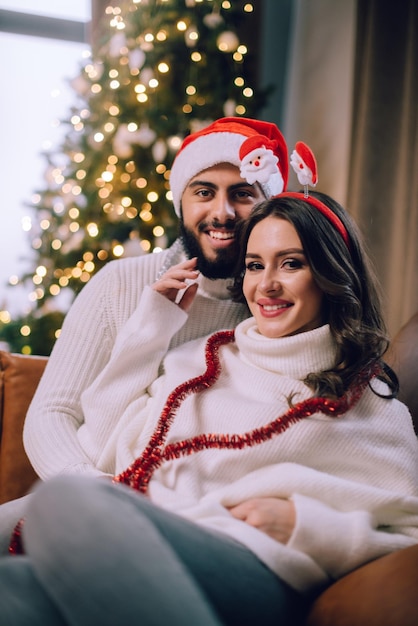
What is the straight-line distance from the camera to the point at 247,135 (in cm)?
170

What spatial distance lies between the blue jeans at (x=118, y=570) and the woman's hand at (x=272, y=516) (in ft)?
0.30

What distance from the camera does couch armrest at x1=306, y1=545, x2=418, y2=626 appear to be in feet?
2.84

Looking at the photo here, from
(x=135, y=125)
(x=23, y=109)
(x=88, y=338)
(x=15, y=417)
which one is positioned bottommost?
(x=15, y=417)

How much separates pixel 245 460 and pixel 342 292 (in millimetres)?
403

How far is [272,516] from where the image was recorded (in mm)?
1083

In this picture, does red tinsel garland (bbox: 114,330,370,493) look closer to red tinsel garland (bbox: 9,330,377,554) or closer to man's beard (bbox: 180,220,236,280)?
red tinsel garland (bbox: 9,330,377,554)

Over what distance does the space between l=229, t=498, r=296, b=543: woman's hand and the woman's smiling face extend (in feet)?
1.22

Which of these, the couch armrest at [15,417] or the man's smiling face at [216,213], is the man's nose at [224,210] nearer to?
the man's smiling face at [216,213]

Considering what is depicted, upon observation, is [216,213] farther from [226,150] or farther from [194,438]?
[194,438]

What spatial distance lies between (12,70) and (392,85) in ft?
6.72

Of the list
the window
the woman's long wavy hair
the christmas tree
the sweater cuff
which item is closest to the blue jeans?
the sweater cuff

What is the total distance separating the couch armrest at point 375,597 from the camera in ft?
2.84

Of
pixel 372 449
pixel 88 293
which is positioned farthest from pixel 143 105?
pixel 372 449

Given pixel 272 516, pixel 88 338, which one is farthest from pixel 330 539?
pixel 88 338
